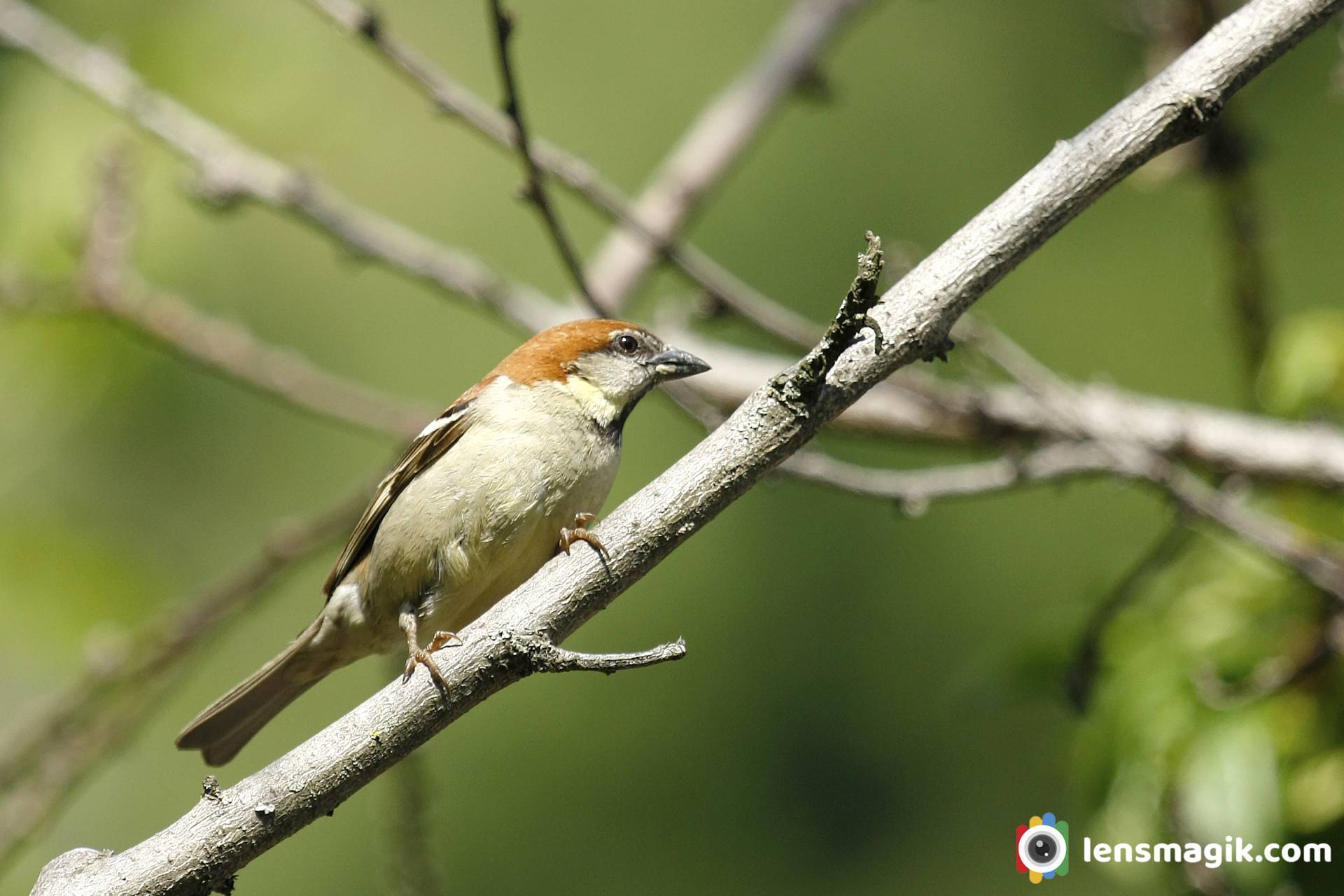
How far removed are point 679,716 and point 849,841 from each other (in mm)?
1183

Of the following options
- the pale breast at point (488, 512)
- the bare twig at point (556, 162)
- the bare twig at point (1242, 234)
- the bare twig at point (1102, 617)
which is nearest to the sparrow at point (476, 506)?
the pale breast at point (488, 512)

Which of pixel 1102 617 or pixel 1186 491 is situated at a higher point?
pixel 1186 491

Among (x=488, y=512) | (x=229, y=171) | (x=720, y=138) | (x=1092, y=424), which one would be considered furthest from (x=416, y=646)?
(x=720, y=138)

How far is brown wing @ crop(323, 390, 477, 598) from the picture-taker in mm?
3906

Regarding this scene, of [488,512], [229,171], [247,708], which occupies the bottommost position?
[247,708]

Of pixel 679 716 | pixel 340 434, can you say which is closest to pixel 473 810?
pixel 679 716

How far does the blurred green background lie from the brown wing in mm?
496

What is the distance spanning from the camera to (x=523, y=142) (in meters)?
3.18

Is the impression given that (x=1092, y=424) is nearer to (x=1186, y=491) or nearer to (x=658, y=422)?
(x=1186, y=491)

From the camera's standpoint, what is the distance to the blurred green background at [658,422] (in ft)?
16.5

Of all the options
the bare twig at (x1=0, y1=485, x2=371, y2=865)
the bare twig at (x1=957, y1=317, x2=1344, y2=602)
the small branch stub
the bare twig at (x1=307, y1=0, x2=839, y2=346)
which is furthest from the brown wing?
the small branch stub

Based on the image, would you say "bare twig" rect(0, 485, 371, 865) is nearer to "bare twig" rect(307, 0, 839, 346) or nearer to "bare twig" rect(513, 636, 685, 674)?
"bare twig" rect(307, 0, 839, 346)

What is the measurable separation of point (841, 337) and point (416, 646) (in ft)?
5.54

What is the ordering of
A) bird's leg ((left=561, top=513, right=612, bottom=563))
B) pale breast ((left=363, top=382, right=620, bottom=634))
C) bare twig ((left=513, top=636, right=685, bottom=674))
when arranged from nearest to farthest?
bare twig ((left=513, top=636, right=685, bottom=674))
bird's leg ((left=561, top=513, right=612, bottom=563))
pale breast ((left=363, top=382, right=620, bottom=634))
